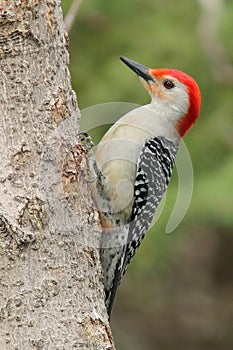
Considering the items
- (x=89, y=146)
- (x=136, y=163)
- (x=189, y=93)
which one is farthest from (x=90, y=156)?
(x=189, y=93)

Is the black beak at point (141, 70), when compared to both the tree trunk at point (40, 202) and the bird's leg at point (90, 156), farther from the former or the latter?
the tree trunk at point (40, 202)

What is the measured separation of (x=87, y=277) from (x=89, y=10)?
15.1ft

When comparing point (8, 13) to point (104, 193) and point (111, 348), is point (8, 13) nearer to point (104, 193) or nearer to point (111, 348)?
point (104, 193)

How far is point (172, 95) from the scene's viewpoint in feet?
17.4

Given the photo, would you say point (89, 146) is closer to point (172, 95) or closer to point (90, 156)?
point (90, 156)

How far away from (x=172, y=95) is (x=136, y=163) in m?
0.74

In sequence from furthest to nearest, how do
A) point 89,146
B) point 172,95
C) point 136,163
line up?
point 172,95 < point 136,163 < point 89,146

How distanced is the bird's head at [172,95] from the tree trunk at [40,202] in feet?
5.38

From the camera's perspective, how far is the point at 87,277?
3.71 m

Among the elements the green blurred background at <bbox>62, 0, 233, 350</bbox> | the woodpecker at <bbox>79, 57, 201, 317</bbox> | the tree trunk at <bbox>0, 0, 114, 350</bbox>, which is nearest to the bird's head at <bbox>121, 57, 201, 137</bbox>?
the woodpecker at <bbox>79, 57, 201, 317</bbox>

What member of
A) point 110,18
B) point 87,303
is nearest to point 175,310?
point 110,18

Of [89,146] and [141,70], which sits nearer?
[89,146]

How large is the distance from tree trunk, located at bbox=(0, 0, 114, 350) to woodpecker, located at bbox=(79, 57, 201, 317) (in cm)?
68

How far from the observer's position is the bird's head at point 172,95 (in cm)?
525
